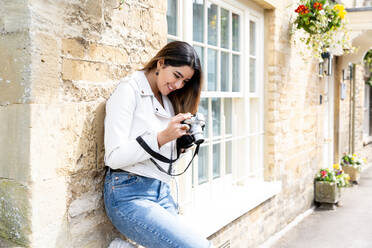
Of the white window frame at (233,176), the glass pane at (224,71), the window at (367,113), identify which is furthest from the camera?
the window at (367,113)

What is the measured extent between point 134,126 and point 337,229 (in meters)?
4.44

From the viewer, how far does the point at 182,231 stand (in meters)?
2.21

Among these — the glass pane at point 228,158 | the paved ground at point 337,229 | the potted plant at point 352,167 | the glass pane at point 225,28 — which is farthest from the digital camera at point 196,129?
the potted plant at point 352,167

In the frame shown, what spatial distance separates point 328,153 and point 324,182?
217cm

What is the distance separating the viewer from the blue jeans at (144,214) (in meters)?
2.19

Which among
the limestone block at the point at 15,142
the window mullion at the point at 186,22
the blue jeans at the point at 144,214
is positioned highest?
the window mullion at the point at 186,22

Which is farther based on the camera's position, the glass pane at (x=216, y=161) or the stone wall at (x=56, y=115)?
the glass pane at (x=216, y=161)

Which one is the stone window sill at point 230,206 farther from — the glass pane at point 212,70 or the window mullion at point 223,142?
the glass pane at point 212,70

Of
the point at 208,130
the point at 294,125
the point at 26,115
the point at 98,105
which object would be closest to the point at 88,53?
the point at 98,105

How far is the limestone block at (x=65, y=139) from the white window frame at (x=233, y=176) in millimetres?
1192

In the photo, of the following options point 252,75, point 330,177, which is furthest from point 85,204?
point 330,177

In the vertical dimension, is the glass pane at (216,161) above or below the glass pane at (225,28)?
below

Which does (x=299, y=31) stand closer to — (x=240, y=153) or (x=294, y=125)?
(x=294, y=125)

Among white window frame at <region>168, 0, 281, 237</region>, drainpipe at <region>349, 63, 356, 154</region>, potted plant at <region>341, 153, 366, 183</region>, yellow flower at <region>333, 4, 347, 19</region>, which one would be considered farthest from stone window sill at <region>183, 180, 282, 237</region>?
drainpipe at <region>349, 63, 356, 154</region>
